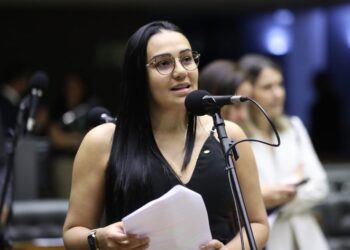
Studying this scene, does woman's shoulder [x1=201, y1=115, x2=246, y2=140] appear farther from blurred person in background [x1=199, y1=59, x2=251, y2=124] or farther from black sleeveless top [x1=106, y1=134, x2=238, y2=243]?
blurred person in background [x1=199, y1=59, x2=251, y2=124]

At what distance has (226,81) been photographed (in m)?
4.69

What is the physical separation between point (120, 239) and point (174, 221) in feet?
0.62

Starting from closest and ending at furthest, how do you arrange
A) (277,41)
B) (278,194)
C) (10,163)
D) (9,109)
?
(278,194) < (10,163) < (9,109) < (277,41)

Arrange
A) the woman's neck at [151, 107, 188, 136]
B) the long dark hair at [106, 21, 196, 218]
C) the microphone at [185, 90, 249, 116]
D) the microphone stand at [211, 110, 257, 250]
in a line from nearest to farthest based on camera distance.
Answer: the microphone stand at [211, 110, 257, 250]
the microphone at [185, 90, 249, 116]
the long dark hair at [106, 21, 196, 218]
the woman's neck at [151, 107, 188, 136]

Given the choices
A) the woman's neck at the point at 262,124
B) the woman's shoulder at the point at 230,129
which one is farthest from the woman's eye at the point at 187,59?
the woman's neck at the point at 262,124

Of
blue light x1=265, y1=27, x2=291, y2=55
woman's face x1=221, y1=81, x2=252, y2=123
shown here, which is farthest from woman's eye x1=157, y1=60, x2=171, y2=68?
blue light x1=265, y1=27, x2=291, y2=55

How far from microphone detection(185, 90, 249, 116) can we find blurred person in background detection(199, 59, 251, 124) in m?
1.39

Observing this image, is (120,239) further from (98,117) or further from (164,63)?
(98,117)

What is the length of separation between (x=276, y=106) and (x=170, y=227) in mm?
2037

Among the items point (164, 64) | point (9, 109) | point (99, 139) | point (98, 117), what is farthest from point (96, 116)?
point (9, 109)

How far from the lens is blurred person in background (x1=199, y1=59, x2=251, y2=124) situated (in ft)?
15.4

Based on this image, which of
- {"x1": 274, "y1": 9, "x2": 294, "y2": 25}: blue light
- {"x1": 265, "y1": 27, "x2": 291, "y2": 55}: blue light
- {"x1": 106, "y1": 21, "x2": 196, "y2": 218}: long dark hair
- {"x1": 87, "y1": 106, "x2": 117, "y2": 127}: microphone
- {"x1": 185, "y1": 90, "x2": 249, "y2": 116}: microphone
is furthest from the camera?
{"x1": 265, "y1": 27, "x2": 291, "y2": 55}: blue light

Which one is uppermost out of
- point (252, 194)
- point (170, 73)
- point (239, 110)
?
point (170, 73)

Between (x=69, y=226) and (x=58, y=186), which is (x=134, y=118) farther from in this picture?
(x=58, y=186)
